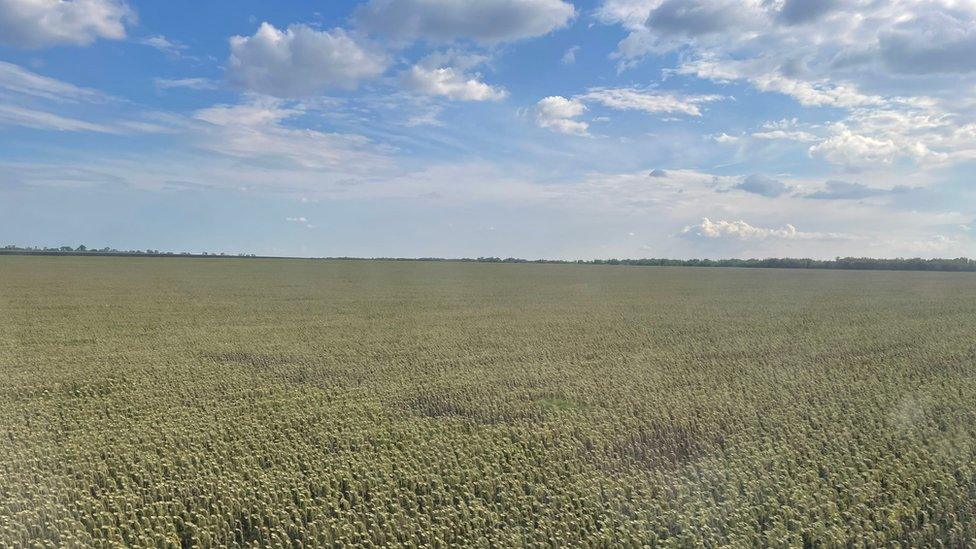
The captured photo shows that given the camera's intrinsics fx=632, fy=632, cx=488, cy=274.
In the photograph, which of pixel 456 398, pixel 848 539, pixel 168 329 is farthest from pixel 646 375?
pixel 168 329

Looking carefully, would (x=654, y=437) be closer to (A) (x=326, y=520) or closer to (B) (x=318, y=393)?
(A) (x=326, y=520)

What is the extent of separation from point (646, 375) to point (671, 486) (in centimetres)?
690

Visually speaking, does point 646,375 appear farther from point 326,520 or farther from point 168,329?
point 168,329

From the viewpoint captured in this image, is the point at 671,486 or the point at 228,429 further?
the point at 228,429

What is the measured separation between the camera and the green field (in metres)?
6.77

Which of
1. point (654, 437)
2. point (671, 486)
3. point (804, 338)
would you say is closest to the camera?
point (671, 486)

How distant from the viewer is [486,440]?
31.2 feet

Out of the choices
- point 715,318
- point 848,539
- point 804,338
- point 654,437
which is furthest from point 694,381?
point 715,318

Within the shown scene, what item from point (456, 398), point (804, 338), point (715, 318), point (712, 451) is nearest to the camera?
point (712, 451)

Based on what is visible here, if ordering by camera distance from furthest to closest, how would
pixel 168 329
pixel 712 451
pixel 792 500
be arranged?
pixel 168 329 → pixel 712 451 → pixel 792 500

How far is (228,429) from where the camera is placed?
9.94 meters

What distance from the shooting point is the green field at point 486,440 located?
22.2 ft

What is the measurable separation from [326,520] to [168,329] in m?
18.6

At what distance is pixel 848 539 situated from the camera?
645 centimetres
